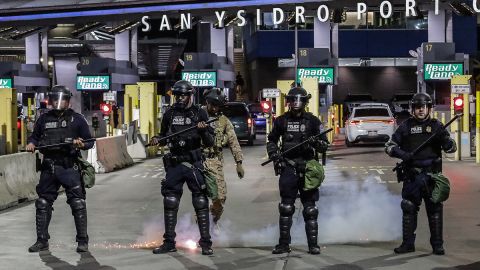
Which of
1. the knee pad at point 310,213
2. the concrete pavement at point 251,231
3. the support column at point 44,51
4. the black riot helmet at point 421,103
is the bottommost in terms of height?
the concrete pavement at point 251,231

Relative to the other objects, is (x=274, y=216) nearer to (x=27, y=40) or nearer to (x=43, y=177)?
(x=43, y=177)

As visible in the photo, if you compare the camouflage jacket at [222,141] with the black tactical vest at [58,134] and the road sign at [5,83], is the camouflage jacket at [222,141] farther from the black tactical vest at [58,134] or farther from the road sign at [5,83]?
the road sign at [5,83]

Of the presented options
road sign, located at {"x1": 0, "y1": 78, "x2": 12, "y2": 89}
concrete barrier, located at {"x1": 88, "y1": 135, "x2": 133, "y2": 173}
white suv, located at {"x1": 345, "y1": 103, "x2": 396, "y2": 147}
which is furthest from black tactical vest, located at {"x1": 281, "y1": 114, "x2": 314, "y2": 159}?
road sign, located at {"x1": 0, "y1": 78, "x2": 12, "y2": 89}

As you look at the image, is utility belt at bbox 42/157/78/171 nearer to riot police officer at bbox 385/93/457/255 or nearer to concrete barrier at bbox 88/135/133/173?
riot police officer at bbox 385/93/457/255

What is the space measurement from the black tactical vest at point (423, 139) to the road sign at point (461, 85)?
1722 centimetres

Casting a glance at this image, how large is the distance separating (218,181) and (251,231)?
1068 millimetres

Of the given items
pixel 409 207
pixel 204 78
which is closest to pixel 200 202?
pixel 409 207

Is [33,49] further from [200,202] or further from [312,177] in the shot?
[312,177]

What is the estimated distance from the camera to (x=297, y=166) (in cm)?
1053

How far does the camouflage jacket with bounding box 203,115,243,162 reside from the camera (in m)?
12.1

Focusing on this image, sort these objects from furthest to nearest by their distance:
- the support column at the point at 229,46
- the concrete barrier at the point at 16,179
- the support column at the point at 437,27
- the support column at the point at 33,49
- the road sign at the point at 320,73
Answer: the support column at the point at 33,49 → the support column at the point at 229,46 → the support column at the point at 437,27 → the road sign at the point at 320,73 → the concrete barrier at the point at 16,179

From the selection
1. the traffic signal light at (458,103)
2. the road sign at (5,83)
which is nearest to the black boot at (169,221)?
the traffic signal light at (458,103)

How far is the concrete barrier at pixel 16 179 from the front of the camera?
640 inches

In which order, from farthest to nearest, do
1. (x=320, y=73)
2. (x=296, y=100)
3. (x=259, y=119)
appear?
1. (x=259, y=119)
2. (x=320, y=73)
3. (x=296, y=100)
